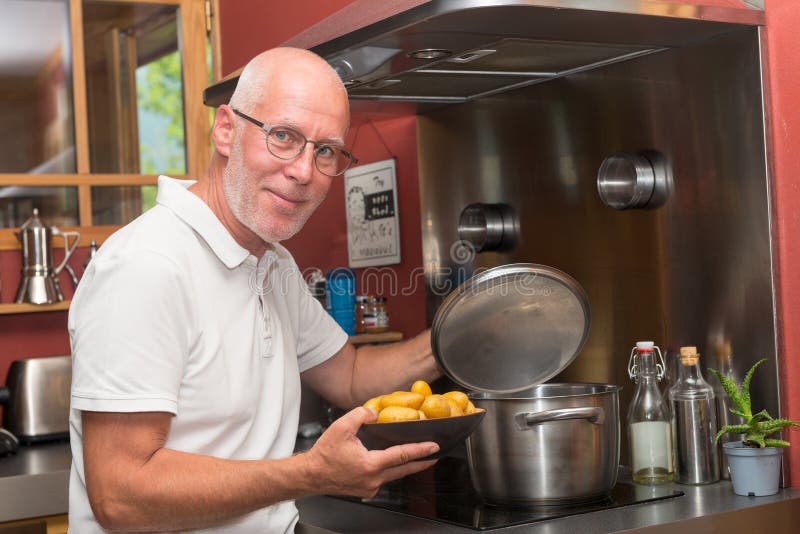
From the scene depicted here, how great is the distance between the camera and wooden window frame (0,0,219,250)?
10.1ft

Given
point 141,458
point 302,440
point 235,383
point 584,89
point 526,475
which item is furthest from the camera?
point 302,440

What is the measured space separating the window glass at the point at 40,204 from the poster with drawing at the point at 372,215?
91cm

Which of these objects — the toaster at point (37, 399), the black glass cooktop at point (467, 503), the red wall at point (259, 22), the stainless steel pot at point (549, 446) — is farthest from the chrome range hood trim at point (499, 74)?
the toaster at point (37, 399)

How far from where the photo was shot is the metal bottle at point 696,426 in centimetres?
166

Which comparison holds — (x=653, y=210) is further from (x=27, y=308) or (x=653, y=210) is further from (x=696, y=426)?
(x=27, y=308)

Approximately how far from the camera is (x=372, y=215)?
2.69 metres

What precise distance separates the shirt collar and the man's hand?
32 cm

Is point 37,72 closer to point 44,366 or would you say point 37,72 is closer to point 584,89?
point 44,366

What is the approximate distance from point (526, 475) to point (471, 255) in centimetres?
80

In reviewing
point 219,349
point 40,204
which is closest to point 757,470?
point 219,349

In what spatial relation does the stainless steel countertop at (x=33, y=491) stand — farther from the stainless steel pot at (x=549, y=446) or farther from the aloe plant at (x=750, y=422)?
the aloe plant at (x=750, y=422)

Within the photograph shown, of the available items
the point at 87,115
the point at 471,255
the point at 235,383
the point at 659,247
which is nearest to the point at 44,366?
the point at 87,115

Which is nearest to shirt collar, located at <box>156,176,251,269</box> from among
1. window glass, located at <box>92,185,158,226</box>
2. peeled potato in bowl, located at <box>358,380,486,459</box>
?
peeled potato in bowl, located at <box>358,380,486,459</box>

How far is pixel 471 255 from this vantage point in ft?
7.47
